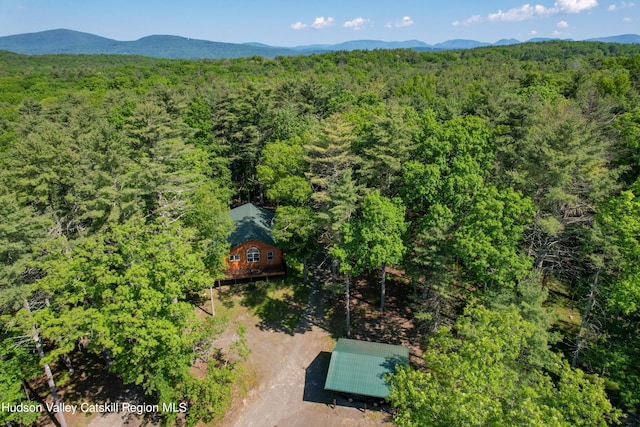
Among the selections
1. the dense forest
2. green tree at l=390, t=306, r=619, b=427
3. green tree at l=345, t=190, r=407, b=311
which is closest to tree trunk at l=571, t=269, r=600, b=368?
the dense forest

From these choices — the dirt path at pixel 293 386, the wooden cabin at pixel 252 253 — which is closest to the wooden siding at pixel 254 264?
the wooden cabin at pixel 252 253

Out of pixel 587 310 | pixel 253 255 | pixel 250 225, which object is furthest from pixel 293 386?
pixel 587 310

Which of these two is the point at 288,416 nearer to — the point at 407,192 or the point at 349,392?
the point at 349,392

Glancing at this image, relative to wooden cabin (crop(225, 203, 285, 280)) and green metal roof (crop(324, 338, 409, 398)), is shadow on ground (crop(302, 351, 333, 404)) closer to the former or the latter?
green metal roof (crop(324, 338, 409, 398))

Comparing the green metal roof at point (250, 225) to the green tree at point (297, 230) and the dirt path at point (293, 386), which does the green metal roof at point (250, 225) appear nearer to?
the green tree at point (297, 230)

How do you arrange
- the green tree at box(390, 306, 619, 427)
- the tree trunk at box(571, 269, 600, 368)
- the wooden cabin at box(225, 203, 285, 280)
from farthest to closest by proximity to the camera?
the wooden cabin at box(225, 203, 285, 280) < the tree trunk at box(571, 269, 600, 368) < the green tree at box(390, 306, 619, 427)

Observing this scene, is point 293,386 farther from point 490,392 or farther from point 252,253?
point 490,392
